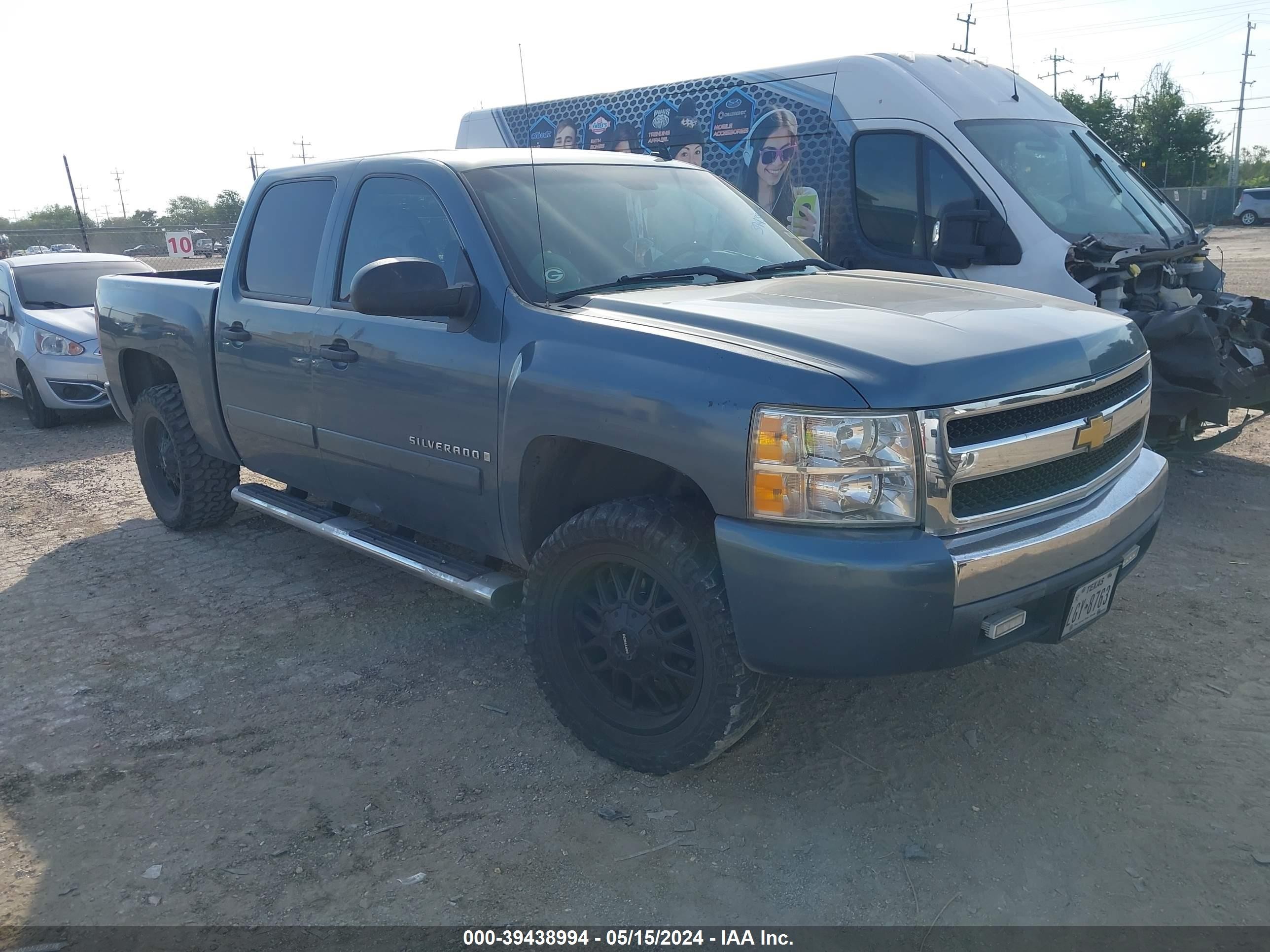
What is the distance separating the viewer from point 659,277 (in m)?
3.71

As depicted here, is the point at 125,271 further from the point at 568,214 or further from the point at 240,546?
the point at 568,214

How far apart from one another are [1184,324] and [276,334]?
4.78 m

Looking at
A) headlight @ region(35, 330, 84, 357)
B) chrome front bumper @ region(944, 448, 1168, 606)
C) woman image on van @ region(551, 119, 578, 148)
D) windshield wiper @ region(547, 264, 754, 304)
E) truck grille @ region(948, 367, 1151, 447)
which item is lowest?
chrome front bumper @ region(944, 448, 1168, 606)

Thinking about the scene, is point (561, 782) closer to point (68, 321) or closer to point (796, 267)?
point (796, 267)

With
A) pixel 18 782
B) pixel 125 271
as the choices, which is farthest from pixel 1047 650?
pixel 125 271

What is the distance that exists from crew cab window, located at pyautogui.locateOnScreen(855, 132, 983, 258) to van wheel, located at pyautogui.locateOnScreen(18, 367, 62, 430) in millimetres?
7599

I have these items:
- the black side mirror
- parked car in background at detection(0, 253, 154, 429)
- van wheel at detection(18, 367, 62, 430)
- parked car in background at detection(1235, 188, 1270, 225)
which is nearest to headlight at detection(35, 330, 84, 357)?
parked car in background at detection(0, 253, 154, 429)

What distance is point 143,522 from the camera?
6340 mm

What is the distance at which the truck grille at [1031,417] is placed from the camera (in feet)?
8.92

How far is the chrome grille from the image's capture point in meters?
2.66

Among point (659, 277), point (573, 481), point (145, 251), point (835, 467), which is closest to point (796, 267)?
point (659, 277)

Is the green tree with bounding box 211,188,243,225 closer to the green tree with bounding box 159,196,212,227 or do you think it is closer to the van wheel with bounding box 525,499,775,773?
the green tree with bounding box 159,196,212,227
